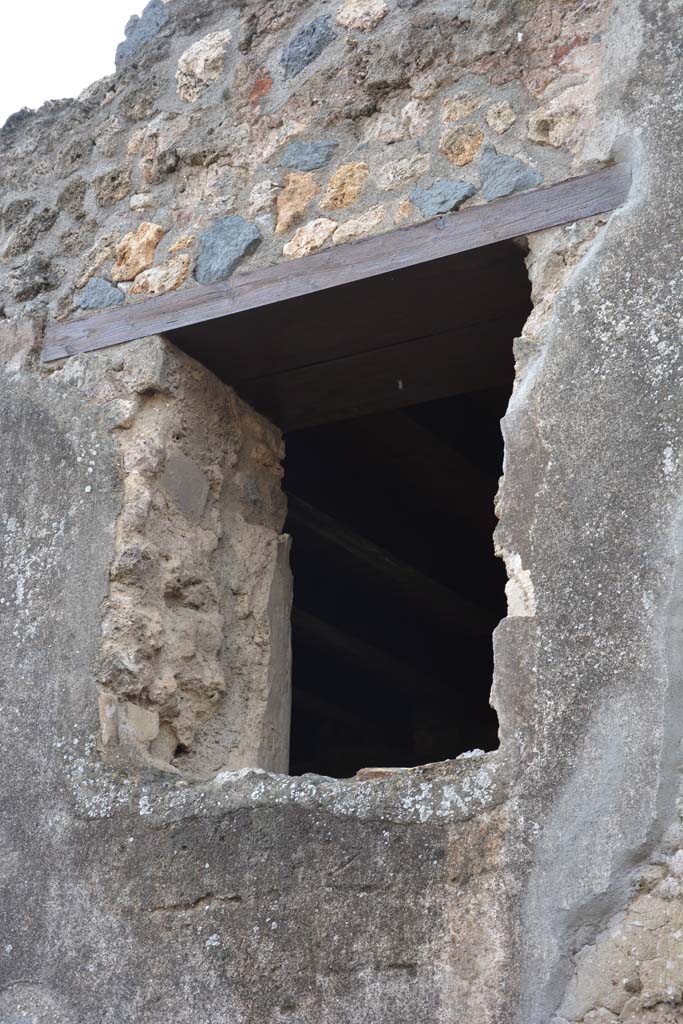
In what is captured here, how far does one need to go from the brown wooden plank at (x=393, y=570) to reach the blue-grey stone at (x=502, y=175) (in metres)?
1.60

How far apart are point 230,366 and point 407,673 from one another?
261 cm

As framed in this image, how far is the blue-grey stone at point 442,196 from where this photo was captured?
3033 mm

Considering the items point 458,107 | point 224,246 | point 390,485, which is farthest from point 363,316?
point 390,485

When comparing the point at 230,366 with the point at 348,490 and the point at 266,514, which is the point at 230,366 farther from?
the point at 348,490

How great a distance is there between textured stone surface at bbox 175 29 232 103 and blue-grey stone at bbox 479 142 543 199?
862mm

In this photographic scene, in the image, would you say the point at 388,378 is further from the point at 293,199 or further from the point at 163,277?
the point at 163,277

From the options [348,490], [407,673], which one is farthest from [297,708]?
[348,490]

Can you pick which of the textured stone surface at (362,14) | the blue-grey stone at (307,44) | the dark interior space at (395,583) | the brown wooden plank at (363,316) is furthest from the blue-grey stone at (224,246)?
the dark interior space at (395,583)

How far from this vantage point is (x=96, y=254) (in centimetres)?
352

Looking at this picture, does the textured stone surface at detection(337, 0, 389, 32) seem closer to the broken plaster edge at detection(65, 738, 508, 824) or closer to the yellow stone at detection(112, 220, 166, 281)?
the yellow stone at detection(112, 220, 166, 281)

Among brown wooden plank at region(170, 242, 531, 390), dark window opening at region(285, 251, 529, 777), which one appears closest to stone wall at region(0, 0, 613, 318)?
brown wooden plank at region(170, 242, 531, 390)

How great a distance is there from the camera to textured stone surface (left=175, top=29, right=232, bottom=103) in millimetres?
3541

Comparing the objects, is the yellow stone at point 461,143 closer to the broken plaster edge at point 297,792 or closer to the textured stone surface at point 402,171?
the textured stone surface at point 402,171

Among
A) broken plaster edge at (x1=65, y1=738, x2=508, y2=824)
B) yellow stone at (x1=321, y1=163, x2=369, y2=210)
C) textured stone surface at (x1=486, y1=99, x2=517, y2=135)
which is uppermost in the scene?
textured stone surface at (x1=486, y1=99, x2=517, y2=135)
